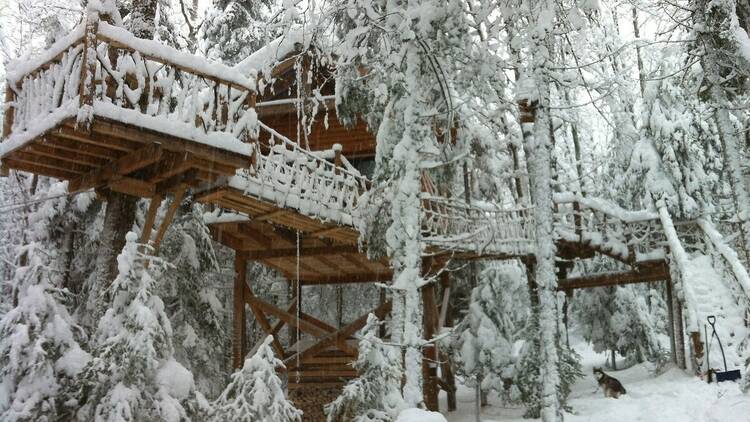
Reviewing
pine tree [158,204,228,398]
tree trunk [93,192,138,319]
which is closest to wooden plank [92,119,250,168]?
tree trunk [93,192,138,319]

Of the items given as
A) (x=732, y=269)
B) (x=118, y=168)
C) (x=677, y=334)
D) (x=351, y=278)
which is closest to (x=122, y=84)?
(x=118, y=168)

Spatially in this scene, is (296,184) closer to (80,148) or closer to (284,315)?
(80,148)

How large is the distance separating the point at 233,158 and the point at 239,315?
19.0 ft

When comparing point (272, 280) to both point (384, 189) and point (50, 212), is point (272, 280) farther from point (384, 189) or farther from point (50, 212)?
point (384, 189)

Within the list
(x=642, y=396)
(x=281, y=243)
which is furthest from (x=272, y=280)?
(x=642, y=396)

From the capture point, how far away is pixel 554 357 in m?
8.63

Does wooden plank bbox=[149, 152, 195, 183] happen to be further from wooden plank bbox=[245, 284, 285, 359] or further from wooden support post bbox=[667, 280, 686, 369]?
wooden support post bbox=[667, 280, 686, 369]

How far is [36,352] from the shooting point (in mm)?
A: 9375

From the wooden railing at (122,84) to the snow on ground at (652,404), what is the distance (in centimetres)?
897

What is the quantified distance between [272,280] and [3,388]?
503 inches

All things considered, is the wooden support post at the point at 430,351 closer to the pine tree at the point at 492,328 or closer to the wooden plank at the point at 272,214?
the pine tree at the point at 492,328

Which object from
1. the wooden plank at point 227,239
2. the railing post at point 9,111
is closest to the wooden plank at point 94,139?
the railing post at point 9,111

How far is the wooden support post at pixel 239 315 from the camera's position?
13017 mm

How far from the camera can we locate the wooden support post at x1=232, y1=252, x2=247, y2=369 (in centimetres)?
1302
